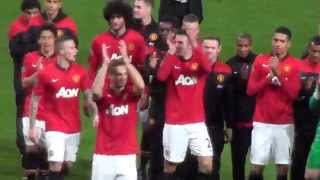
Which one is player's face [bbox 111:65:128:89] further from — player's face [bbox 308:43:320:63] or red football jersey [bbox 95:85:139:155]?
player's face [bbox 308:43:320:63]

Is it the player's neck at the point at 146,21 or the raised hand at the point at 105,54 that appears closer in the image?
the raised hand at the point at 105,54

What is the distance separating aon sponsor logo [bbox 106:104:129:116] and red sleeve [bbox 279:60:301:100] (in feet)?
6.95

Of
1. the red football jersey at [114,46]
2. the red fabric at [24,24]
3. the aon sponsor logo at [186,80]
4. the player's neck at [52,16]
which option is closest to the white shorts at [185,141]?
the aon sponsor logo at [186,80]

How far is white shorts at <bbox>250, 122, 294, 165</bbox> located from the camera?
13.3 metres

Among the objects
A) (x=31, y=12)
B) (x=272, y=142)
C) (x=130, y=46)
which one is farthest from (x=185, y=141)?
(x=31, y=12)

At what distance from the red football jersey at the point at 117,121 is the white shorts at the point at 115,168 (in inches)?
2.1

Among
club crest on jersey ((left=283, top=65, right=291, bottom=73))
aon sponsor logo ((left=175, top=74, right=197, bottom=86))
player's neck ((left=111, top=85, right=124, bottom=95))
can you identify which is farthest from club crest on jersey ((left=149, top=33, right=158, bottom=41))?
player's neck ((left=111, top=85, right=124, bottom=95))

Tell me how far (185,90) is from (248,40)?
109 cm

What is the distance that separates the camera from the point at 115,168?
39.0ft

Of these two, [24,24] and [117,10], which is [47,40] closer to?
[117,10]

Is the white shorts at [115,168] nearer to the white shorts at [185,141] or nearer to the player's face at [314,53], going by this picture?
the white shorts at [185,141]

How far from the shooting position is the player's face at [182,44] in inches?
514

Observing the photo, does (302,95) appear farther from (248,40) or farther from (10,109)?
(10,109)

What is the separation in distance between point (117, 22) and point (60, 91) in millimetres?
1012
